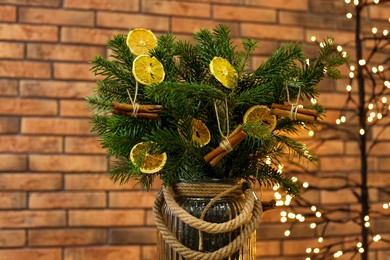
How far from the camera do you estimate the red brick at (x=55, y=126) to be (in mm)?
1872

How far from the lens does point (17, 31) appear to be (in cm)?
187

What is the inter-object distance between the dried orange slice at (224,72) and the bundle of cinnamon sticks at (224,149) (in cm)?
8

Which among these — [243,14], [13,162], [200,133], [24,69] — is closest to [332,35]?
[243,14]

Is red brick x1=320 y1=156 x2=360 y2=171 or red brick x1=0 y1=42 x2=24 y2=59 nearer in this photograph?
A: red brick x1=0 y1=42 x2=24 y2=59

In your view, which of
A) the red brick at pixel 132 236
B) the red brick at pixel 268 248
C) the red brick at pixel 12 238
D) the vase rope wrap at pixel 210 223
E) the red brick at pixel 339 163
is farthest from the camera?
the red brick at pixel 339 163

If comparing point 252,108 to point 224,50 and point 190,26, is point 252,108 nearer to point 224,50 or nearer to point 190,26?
point 224,50

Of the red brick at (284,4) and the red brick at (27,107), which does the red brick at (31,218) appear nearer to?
the red brick at (27,107)

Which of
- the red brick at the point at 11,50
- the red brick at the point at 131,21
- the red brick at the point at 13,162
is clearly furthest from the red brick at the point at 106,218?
the red brick at the point at 131,21

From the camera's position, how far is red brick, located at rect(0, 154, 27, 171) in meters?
1.84

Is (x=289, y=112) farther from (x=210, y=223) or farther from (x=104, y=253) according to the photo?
(x=104, y=253)

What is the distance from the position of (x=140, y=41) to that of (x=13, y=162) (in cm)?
105

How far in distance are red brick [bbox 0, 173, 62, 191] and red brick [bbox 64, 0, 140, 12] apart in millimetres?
609

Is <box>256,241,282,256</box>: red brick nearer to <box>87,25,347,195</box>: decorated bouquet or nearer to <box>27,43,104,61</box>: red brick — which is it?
<box>27,43,104,61</box>: red brick

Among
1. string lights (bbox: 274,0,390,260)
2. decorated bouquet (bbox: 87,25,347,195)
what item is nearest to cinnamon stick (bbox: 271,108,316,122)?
decorated bouquet (bbox: 87,25,347,195)
